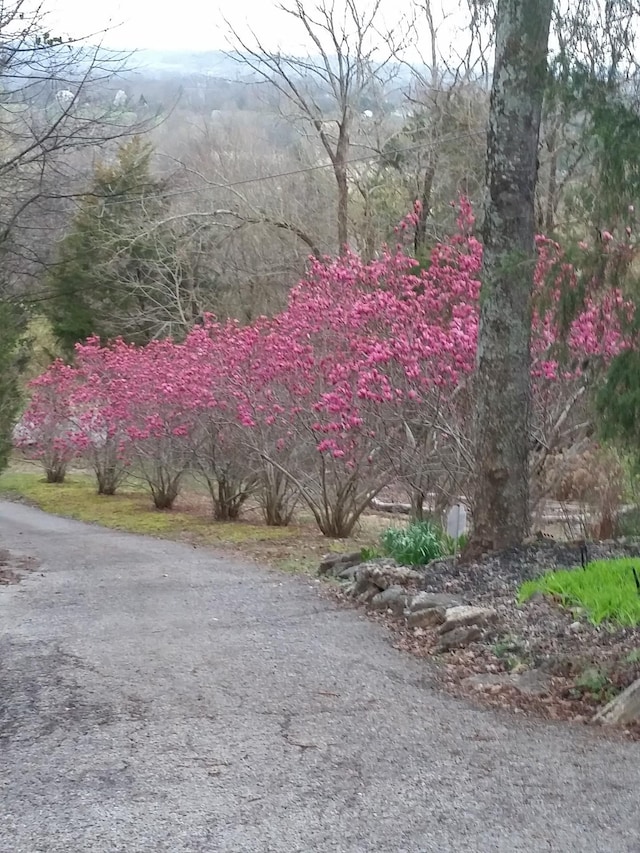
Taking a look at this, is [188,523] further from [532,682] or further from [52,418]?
[532,682]

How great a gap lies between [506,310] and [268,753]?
14.4 ft

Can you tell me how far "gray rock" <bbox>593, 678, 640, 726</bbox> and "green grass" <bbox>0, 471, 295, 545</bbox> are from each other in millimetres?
6981

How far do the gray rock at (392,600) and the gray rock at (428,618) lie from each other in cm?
34

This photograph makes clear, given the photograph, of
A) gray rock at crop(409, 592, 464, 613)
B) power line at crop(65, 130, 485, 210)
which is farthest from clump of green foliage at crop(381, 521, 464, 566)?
power line at crop(65, 130, 485, 210)

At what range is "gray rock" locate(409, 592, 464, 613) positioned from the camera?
20.8 ft

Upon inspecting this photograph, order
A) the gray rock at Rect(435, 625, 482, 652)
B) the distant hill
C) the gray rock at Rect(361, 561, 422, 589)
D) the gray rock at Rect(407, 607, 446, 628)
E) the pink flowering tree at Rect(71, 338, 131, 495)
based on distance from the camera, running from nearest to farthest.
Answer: the gray rock at Rect(435, 625, 482, 652), the gray rock at Rect(407, 607, 446, 628), the gray rock at Rect(361, 561, 422, 589), the pink flowering tree at Rect(71, 338, 131, 495), the distant hill

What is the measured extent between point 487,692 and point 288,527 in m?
7.54

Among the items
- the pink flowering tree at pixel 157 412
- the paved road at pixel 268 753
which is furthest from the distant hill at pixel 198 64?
the paved road at pixel 268 753

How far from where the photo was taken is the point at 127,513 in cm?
1456

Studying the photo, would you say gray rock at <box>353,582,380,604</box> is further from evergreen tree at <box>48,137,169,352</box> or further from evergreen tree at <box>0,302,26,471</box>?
evergreen tree at <box>48,137,169,352</box>

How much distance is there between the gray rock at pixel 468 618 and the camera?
5.83 meters

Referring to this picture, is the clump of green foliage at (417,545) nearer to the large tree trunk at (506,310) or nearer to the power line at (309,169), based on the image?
the large tree trunk at (506,310)

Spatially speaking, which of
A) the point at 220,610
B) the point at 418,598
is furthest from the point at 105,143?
the point at 418,598

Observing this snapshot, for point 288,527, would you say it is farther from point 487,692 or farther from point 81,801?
point 81,801
